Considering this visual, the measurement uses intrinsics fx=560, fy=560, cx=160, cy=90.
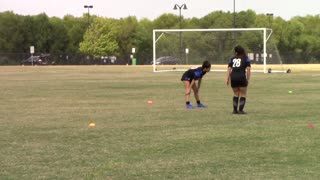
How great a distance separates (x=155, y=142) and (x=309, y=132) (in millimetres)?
3268

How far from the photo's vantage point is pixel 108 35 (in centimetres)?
10638

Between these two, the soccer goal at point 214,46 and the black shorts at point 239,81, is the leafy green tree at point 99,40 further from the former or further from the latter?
the black shorts at point 239,81

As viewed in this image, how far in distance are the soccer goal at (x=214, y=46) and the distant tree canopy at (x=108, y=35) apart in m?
46.2

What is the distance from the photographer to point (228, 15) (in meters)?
114

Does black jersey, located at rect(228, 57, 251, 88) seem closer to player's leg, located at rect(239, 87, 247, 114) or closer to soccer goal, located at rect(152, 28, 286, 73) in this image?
player's leg, located at rect(239, 87, 247, 114)

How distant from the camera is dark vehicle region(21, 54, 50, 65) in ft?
309

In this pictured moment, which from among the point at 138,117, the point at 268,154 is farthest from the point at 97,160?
the point at 138,117

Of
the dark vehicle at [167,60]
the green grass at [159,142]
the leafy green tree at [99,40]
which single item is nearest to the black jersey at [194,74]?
the green grass at [159,142]

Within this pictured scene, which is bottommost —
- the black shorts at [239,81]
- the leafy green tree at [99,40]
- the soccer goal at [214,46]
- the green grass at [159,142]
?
the green grass at [159,142]

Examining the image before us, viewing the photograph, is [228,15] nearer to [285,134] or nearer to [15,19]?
[15,19]

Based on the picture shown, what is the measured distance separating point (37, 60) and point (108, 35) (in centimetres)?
1684

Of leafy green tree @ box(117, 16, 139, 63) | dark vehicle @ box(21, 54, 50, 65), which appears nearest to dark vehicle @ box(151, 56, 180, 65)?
dark vehicle @ box(21, 54, 50, 65)

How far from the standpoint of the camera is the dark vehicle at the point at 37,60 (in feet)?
309

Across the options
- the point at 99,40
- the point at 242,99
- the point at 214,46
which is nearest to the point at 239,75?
the point at 242,99
